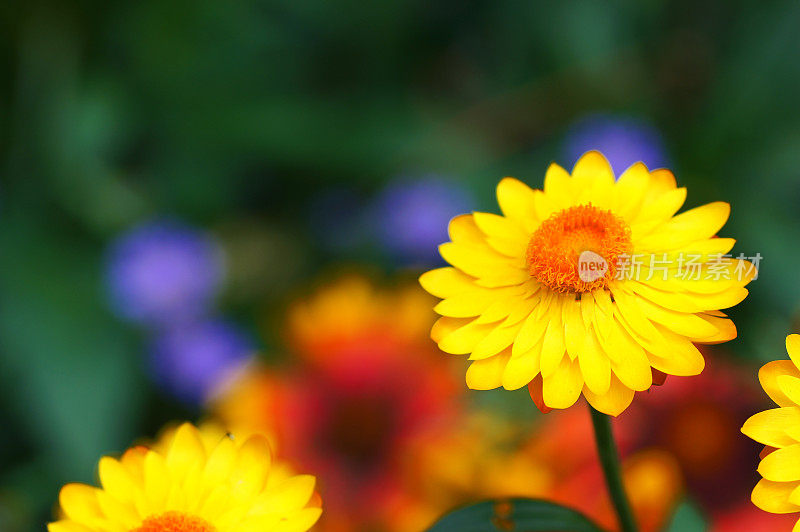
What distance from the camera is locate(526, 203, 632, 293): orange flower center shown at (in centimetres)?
49

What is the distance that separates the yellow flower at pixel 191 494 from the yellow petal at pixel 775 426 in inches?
8.2

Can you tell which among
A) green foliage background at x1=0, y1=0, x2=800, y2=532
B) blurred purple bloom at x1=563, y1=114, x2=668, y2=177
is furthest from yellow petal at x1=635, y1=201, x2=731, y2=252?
blurred purple bloom at x1=563, y1=114, x2=668, y2=177

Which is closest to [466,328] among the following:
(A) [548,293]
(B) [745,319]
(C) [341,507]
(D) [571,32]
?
(A) [548,293]

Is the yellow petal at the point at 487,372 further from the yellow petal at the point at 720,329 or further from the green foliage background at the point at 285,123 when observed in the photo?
the green foliage background at the point at 285,123

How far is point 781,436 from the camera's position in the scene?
0.42m

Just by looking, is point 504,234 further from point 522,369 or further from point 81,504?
point 81,504

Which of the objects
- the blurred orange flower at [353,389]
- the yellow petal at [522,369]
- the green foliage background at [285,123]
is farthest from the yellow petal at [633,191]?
the green foliage background at [285,123]

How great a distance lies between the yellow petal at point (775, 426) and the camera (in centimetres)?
42

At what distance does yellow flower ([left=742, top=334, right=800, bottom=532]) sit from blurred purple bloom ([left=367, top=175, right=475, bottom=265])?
3.17ft

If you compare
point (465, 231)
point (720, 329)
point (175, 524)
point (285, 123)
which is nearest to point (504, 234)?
point (465, 231)

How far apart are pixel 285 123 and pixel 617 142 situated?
565 millimetres

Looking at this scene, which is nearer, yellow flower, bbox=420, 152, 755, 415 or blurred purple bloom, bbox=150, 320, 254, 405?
yellow flower, bbox=420, 152, 755, 415

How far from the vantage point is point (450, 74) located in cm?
179

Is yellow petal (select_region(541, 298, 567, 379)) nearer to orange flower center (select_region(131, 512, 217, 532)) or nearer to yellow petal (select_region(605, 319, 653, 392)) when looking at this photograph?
yellow petal (select_region(605, 319, 653, 392))
